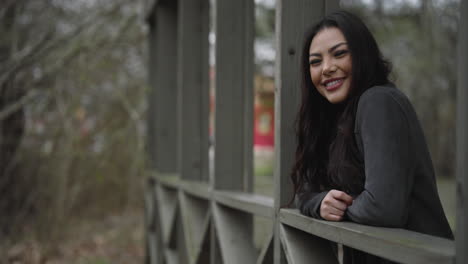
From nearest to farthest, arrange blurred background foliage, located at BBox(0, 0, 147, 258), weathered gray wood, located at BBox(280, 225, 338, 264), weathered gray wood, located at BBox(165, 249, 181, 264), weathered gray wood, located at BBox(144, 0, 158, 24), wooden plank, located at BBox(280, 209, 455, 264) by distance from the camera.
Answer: wooden plank, located at BBox(280, 209, 455, 264) → weathered gray wood, located at BBox(280, 225, 338, 264) → weathered gray wood, located at BBox(165, 249, 181, 264) → weathered gray wood, located at BBox(144, 0, 158, 24) → blurred background foliage, located at BBox(0, 0, 147, 258)

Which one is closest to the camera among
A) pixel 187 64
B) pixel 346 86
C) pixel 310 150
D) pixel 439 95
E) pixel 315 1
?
pixel 346 86

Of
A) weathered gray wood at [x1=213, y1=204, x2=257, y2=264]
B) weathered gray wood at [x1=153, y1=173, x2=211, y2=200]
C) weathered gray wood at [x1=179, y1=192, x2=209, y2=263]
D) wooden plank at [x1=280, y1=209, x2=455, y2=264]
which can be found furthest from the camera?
weathered gray wood at [x1=179, y1=192, x2=209, y2=263]

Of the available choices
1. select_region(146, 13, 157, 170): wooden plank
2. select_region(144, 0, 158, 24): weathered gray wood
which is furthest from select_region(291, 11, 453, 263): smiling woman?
select_region(146, 13, 157, 170): wooden plank

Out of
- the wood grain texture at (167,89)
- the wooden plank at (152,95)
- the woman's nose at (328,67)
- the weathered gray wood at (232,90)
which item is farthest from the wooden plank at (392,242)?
the wooden plank at (152,95)

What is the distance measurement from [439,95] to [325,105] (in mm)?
16350

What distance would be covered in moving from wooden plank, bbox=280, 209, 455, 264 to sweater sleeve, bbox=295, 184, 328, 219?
3cm

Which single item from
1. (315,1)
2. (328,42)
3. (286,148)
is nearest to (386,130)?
(328,42)

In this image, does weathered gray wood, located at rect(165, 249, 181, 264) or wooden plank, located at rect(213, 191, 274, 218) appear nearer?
wooden plank, located at rect(213, 191, 274, 218)

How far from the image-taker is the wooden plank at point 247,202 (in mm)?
2149

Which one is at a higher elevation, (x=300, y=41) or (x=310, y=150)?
(x=300, y=41)

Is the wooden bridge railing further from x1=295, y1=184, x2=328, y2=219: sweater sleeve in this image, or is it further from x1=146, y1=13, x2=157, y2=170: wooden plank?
x1=146, y1=13, x2=157, y2=170: wooden plank

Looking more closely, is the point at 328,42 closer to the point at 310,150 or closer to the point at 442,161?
the point at 310,150

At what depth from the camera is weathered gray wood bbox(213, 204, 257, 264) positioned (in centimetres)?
273

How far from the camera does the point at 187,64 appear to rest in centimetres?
397
